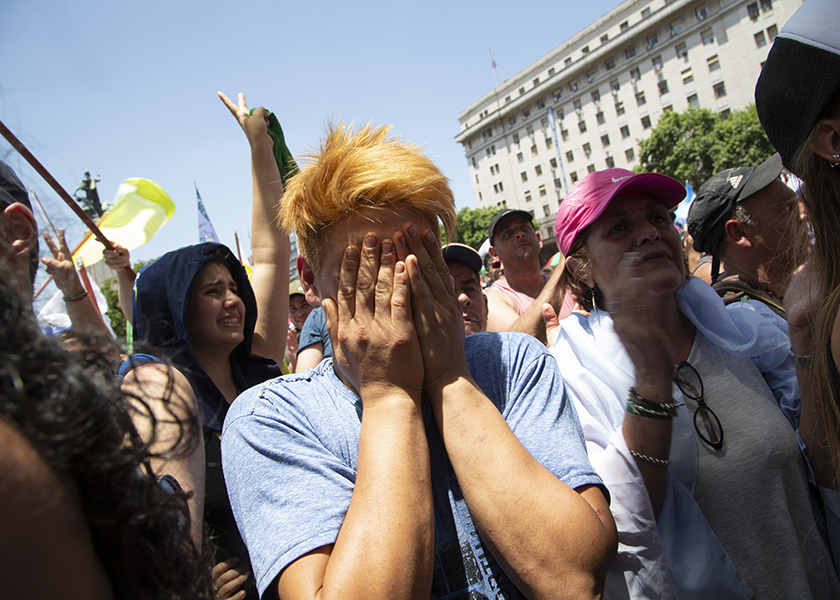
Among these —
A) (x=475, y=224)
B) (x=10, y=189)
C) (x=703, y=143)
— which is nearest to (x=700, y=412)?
(x=10, y=189)

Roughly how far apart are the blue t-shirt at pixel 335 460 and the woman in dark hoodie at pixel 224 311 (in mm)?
588

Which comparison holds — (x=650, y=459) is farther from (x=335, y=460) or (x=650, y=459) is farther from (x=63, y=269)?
(x=63, y=269)

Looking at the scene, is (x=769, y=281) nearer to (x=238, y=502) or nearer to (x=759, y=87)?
(x=759, y=87)

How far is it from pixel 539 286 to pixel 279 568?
3789 mm

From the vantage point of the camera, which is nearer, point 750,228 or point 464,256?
point 750,228

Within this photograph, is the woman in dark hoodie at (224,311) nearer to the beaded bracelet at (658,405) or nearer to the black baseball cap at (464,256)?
the black baseball cap at (464,256)

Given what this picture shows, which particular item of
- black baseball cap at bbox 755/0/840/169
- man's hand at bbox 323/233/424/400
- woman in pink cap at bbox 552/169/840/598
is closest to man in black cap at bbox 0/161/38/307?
man's hand at bbox 323/233/424/400

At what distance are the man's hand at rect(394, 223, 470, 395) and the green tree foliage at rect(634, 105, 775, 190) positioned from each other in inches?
1530

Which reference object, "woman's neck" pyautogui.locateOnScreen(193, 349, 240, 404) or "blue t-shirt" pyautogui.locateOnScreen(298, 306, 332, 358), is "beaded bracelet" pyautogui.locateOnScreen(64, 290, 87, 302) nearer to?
"woman's neck" pyautogui.locateOnScreen(193, 349, 240, 404)

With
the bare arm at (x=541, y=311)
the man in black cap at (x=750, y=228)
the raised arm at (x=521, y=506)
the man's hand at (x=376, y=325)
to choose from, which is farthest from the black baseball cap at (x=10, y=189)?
the man in black cap at (x=750, y=228)

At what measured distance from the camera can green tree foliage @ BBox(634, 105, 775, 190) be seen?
113 ft

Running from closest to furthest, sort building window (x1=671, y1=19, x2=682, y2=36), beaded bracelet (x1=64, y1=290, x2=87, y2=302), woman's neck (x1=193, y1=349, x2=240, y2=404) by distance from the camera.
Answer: woman's neck (x1=193, y1=349, x2=240, y2=404) < beaded bracelet (x1=64, y1=290, x2=87, y2=302) < building window (x1=671, y1=19, x2=682, y2=36)

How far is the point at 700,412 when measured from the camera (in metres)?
1.83

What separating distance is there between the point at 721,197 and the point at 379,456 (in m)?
2.57
